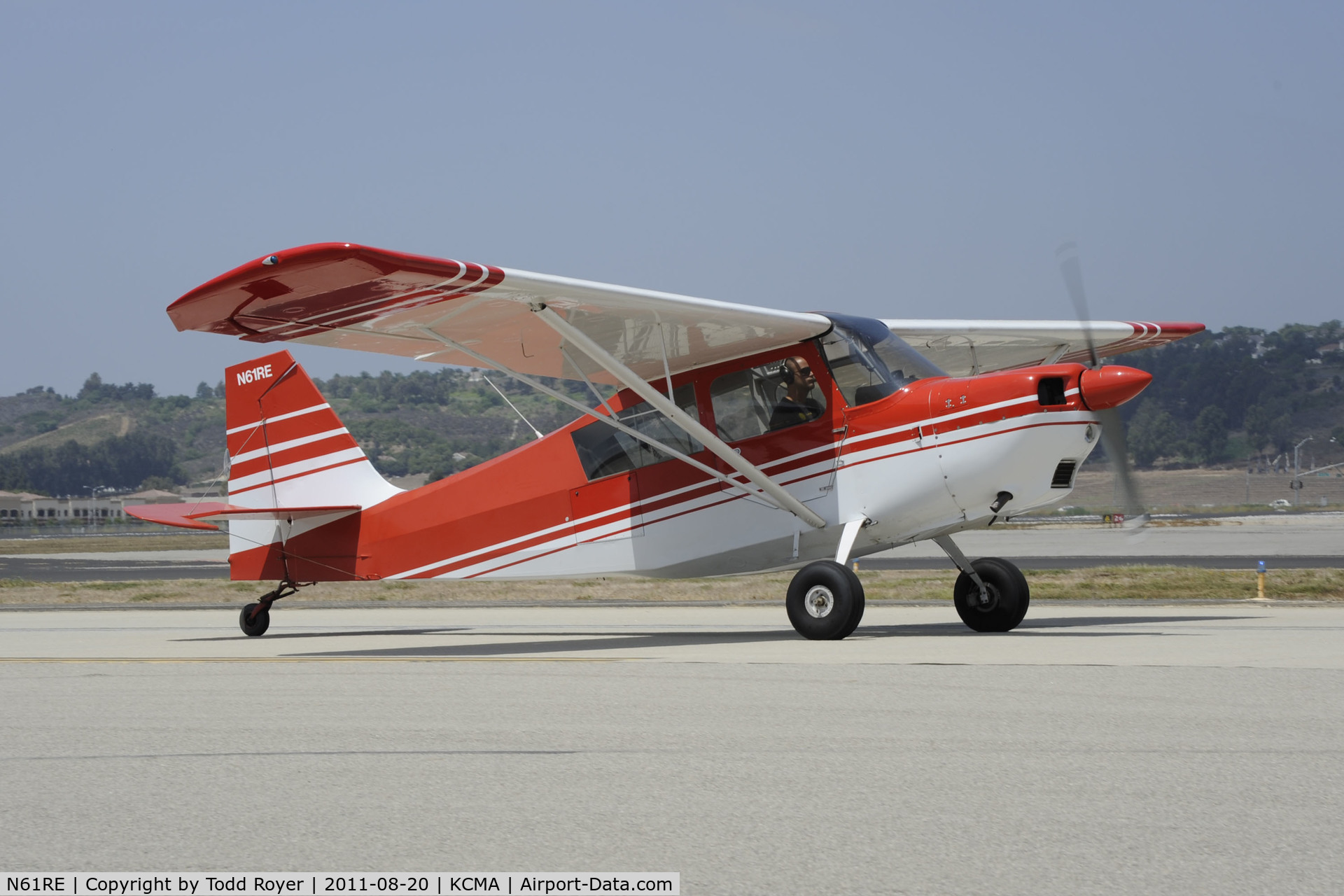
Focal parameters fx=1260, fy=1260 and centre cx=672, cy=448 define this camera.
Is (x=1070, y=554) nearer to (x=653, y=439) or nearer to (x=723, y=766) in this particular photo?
(x=653, y=439)

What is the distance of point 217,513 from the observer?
1342 cm

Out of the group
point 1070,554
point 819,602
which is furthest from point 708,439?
point 1070,554

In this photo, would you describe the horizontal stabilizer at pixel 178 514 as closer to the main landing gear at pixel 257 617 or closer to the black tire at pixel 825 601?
the main landing gear at pixel 257 617

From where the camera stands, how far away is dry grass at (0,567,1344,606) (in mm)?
18234

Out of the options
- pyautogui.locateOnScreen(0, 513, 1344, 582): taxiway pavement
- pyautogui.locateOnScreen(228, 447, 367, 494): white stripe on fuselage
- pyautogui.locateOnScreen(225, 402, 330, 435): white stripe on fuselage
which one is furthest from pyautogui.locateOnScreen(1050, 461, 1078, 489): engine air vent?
pyautogui.locateOnScreen(225, 402, 330, 435): white stripe on fuselage

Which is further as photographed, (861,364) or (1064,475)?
(861,364)

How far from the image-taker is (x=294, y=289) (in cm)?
986

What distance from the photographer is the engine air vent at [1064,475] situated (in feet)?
37.5

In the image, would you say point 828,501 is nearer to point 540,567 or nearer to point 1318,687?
point 540,567

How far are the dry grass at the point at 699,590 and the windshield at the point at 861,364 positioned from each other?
645 centimetres

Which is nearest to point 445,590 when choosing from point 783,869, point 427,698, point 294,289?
point 294,289

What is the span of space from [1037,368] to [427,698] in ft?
21.4

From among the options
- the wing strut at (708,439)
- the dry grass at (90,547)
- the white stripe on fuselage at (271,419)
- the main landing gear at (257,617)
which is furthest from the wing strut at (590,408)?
the dry grass at (90,547)
